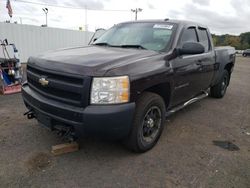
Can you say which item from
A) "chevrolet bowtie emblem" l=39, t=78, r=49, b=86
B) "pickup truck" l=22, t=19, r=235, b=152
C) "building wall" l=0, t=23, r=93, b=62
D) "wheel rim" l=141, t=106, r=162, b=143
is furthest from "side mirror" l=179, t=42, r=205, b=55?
"building wall" l=0, t=23, r=93, b=62

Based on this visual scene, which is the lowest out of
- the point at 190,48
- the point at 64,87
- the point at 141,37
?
the point at 64,87

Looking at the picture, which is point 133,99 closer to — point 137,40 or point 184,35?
point 137,40

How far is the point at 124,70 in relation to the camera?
277cm

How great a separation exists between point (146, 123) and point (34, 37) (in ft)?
46.0

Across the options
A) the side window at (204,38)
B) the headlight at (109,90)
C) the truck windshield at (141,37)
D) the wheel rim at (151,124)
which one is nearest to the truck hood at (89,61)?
the headlight at (109,90)

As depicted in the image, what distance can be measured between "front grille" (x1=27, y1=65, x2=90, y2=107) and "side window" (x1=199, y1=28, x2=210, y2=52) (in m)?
3.22

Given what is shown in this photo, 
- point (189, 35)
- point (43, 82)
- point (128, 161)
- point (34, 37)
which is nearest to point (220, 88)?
point (189, 35)

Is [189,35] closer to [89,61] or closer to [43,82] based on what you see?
[89,61]

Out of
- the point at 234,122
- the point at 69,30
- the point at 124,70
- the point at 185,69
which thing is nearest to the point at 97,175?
the point at 124,70

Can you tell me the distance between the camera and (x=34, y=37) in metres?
15.3

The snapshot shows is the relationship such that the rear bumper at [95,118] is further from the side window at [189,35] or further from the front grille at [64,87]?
the side window at [189,35]

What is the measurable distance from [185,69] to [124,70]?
5.07ft

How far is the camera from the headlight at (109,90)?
2641mm

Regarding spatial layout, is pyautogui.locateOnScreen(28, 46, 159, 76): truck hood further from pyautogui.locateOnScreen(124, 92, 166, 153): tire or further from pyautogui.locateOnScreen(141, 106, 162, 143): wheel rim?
pyautogui.locateOnScreen(141, 106, 162, 143): wheel rim
